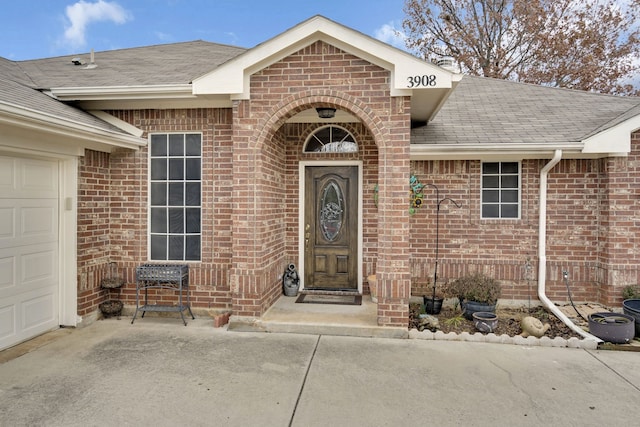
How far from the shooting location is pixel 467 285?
6.09m

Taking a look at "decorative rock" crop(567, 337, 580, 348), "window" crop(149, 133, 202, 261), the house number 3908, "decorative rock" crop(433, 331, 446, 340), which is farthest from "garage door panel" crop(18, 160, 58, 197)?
"decorative rock" crop(567, 337, 580, 348)

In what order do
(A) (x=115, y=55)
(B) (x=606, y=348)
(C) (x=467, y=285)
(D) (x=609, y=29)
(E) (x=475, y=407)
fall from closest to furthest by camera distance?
1. (E) (x=475, y=407)
2. (B) (x=606, y=348)
3. (C) (x=467, y=285)
4. (A) (x=115, y=55)
5. (D) (x=609, y=29)

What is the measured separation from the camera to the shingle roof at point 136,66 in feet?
21.2

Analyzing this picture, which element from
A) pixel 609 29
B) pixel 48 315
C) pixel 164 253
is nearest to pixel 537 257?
pixel 164 253

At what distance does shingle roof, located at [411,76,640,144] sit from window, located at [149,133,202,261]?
3550 mm

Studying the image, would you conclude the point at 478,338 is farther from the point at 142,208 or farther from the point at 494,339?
the point at 142,208

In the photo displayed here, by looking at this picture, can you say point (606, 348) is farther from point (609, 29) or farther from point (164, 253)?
point (609, 29)

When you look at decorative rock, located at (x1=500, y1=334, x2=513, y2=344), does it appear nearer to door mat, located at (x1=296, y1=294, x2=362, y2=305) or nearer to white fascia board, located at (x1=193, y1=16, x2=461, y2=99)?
door mat, located at (x1=296, y1=294, x2=362, y2=305)

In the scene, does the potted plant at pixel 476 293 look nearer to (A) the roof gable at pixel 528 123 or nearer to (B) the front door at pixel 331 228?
(B) the front door at pixel 331 228

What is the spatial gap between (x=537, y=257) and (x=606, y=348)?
1868 millimetres

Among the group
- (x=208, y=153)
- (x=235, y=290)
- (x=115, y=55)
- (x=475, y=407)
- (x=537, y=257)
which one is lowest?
(x=475, y=407)

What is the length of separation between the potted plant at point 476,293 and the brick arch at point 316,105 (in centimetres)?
250

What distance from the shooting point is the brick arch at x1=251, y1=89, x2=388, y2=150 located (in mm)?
5422

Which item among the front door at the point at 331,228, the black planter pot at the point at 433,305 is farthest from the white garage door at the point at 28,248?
the black planter pot at the point at 433,305
